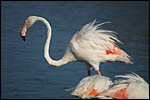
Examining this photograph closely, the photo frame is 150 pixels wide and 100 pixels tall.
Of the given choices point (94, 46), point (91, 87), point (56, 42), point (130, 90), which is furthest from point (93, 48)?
point (56, 42)

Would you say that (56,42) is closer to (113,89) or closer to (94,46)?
(94,46)

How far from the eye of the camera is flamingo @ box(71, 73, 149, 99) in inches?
241

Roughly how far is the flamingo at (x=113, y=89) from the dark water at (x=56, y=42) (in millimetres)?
329

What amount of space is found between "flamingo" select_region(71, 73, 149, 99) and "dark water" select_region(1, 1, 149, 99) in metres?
0.33

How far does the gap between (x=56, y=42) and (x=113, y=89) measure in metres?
3.31

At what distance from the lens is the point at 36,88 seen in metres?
6.65

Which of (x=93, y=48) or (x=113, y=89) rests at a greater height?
(x=93, y=48)

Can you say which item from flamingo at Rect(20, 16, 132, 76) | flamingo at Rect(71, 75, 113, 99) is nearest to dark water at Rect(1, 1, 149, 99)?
flamingo at Rect(71, 75, 113, 99)

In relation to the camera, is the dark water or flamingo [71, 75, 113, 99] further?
the dark water

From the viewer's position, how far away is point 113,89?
6.16 metres

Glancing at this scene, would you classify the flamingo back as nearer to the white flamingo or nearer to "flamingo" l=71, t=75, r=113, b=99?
"flamingo" l=71, t=75, r=113, b=99

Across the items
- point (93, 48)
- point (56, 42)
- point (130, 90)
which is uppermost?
point (56, 42)

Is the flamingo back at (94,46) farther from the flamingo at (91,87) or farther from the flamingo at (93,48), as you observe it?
the flamingo at (91,87)

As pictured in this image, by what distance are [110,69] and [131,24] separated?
13.0 feet
